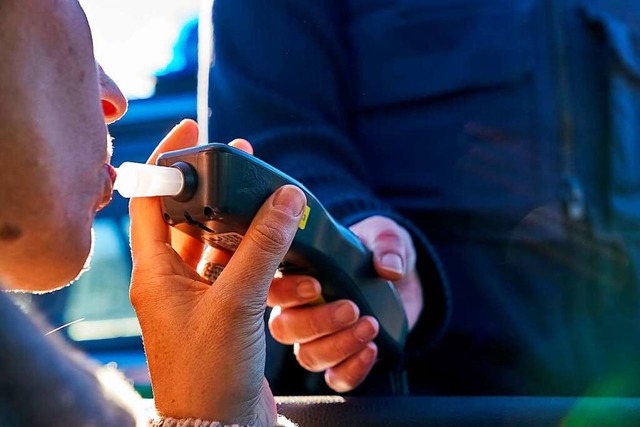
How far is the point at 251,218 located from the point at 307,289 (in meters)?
0.21

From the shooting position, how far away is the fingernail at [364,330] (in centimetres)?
87

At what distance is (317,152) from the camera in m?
1.09

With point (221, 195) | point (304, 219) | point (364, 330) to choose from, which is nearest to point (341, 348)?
point (364, 330)

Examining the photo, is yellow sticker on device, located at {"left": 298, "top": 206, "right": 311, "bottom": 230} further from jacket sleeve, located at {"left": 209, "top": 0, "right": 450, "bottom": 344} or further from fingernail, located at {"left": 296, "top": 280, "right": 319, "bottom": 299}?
jacket sleeve, located at {"left": 209, "top": 0, "right": 450, "bottom": 344}

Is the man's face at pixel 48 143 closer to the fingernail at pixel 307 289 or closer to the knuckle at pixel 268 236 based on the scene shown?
the knuckle at pixel 268 236

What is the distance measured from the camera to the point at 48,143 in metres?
0.54

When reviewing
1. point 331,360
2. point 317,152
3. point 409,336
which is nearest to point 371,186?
point 317,152

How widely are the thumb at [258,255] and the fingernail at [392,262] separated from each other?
264 mm

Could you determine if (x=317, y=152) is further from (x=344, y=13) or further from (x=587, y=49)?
(x=587, y=49)

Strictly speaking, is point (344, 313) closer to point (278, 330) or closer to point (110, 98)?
point (278, 330)

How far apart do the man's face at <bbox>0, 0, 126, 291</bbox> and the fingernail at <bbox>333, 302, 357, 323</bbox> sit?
1.07 feet

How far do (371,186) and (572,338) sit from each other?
0.39 m

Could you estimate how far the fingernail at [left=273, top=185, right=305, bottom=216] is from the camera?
0.63 m

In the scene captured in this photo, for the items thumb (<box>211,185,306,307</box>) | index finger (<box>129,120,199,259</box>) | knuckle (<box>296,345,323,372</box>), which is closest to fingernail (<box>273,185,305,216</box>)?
thumb (<box>211,185,306,307</box>)
